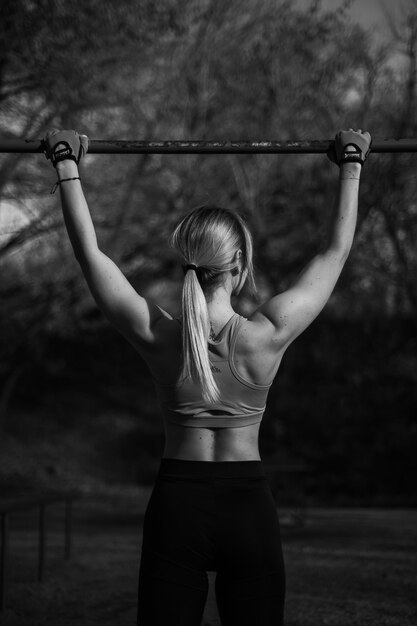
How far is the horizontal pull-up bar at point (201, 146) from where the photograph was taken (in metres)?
3.22

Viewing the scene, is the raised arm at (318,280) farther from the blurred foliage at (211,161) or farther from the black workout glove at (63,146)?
the blurred foliage at (211,161)

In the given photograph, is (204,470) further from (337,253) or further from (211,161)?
(211,161)

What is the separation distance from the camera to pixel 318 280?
8.23 feet

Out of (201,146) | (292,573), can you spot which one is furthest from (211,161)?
(201,146)

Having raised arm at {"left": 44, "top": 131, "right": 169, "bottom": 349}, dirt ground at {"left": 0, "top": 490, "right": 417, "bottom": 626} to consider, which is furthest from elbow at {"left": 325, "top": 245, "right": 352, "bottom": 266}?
dirt ground at {"left": 0, "top": 490, "right": 417, "bottom": 626}

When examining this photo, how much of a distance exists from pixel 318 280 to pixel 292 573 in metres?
6.74

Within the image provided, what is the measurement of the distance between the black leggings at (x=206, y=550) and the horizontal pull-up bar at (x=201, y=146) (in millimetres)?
1230

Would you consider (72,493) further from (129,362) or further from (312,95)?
(129,362)

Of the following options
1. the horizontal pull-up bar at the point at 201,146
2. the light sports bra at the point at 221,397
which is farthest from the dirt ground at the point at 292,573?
the light sports bra at the point at 221,397

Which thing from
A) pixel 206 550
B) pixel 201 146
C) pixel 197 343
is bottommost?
pixel 206 550

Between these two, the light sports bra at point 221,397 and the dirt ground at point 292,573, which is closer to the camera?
the light sports bra at point 221,397

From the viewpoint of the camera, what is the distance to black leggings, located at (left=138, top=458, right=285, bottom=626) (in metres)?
2.36

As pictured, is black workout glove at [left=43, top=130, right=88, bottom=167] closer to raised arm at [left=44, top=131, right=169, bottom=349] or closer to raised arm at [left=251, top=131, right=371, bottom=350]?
raised arm at [left=44, top=131, right=169, bottom=349]

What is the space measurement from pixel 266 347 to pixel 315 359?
753 inches
